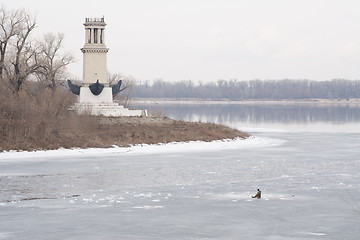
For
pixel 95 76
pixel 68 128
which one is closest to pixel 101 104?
pixel 95 76

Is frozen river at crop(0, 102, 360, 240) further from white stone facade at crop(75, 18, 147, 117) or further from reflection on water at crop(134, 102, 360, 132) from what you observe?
reflection on water at crop(134, 102, 360, 132)

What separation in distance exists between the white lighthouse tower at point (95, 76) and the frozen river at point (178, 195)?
439 inches

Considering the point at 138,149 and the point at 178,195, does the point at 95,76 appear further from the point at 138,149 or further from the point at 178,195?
the point at 178,195

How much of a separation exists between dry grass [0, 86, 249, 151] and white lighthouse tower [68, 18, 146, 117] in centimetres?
138

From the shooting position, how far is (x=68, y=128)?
35.7m

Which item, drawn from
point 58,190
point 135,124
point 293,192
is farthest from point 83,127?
point 293,192

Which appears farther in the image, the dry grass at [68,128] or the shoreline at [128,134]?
the shoreline at [128,134]

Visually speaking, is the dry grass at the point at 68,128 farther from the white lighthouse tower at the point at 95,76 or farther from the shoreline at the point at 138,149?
the white lighthouse tower at the point at 95,76

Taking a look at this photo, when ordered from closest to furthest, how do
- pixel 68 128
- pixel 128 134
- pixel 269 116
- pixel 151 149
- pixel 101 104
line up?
pixel 151 149
pixel 68 128
pixel 128 134
pixel 101 104
pixel 269 116

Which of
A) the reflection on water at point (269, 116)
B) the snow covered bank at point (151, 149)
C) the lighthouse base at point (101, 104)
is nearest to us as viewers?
the snow covered bank at point (151, 149)

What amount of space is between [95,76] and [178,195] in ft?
86.4

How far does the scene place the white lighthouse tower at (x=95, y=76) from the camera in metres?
42.6

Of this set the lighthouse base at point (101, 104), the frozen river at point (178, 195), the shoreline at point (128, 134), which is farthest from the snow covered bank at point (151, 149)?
the lighthouse base at point (101, 104)

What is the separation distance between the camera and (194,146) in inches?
1412
